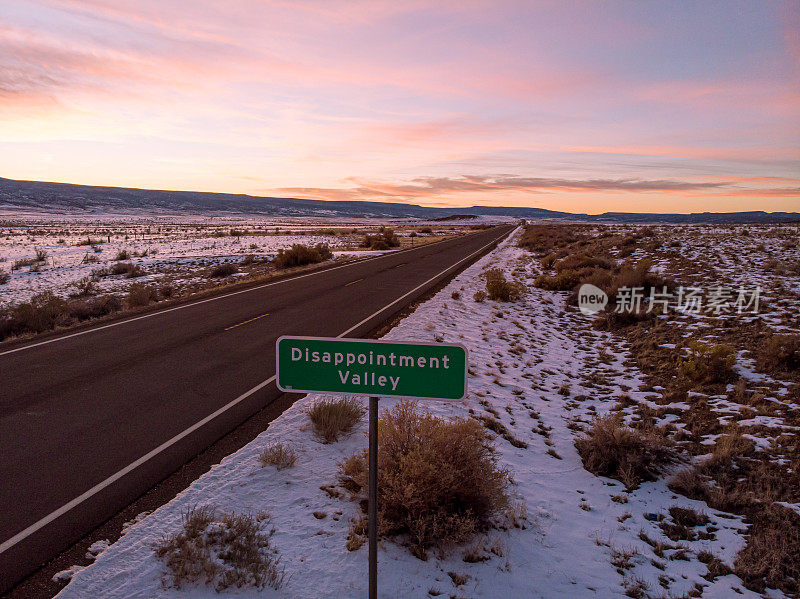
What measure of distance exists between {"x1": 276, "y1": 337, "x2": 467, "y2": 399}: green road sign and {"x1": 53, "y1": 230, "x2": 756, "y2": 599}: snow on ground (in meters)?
1.85

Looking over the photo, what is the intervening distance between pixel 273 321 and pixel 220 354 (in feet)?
9.51

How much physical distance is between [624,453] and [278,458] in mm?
4390

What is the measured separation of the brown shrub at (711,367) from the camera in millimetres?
8500

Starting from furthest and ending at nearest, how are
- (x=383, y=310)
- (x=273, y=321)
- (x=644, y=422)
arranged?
(x=383, y=310)
(x=273, y=321)
(x=644, y=422)

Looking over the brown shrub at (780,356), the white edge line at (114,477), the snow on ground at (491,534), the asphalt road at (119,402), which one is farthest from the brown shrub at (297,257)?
the brown shrub at (780,356)

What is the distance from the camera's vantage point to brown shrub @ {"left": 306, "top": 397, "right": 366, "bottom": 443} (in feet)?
19.3

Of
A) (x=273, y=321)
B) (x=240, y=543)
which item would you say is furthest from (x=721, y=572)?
(x=273, y=321)

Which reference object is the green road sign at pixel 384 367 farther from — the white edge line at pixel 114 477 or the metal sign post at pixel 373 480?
the white edge line at pixel 114 477

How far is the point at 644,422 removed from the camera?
280 inches

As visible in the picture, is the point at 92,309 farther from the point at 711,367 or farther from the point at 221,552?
the point at 711,367

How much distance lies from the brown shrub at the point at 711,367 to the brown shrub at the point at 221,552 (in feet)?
27.0

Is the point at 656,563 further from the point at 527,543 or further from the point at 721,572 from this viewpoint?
the point at 527,543

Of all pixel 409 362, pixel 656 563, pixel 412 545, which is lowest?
pixel 656 563

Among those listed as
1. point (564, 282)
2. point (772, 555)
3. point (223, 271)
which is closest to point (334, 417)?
point (772, 555)
